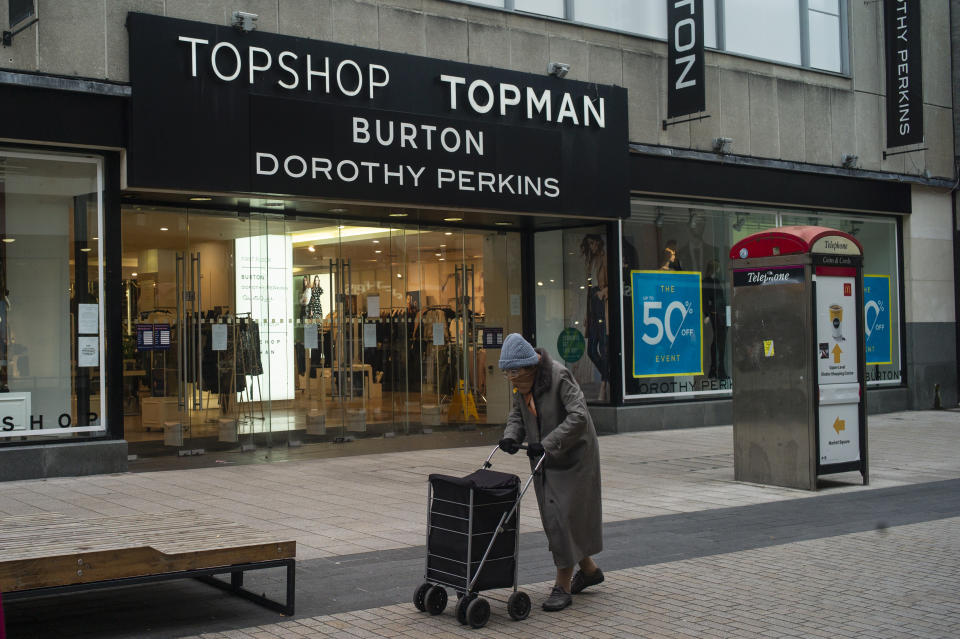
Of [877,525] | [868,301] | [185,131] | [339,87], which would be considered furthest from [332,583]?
[868,301]

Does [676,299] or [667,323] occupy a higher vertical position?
[676,299]

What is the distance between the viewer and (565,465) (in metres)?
6.71

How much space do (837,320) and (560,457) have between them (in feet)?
20.6

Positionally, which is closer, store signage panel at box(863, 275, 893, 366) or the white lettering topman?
the white lettering topman

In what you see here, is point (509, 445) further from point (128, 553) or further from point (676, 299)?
point (676, 299)

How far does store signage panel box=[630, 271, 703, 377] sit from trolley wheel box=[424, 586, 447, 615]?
11519 millimetres

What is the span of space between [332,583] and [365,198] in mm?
7802

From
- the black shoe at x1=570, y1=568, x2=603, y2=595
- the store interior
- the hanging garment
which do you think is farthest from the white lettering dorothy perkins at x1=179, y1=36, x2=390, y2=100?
the black shoe at x1=570, y1=568, x2=603, y2=595

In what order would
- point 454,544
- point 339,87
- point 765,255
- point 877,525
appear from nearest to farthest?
1. point 454,544
2. point 877,525
3. point 765,255
4. point 339,87

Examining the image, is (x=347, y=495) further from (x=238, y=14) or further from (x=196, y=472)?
(x=238, y=14)

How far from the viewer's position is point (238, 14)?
1308 cm

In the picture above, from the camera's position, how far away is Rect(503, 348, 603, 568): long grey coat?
655cm

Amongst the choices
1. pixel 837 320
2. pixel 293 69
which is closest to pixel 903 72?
pixel 837 320

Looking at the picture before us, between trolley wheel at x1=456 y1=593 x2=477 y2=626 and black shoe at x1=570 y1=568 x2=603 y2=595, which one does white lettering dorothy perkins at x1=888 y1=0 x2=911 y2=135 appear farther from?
trolley wheel at x1=456 y1=593 x2=477 y2=626
